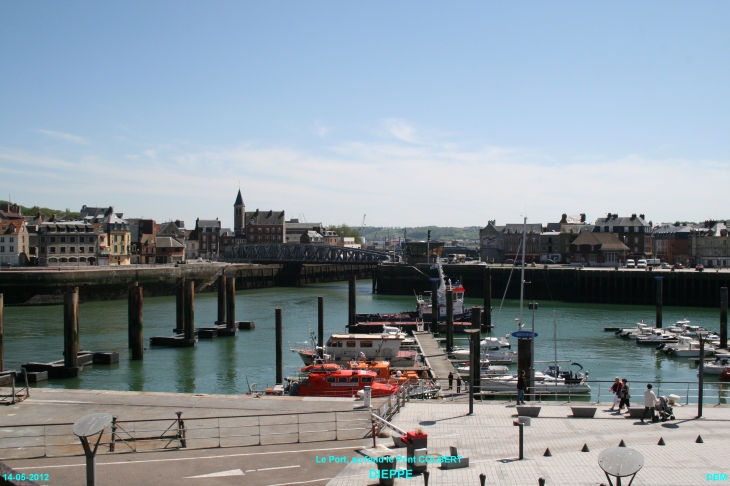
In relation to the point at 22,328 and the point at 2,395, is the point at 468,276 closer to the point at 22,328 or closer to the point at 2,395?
the point at 22,328

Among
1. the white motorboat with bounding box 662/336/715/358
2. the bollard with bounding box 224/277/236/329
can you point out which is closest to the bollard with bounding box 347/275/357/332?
the bollard with bounding box 224/277/236/329

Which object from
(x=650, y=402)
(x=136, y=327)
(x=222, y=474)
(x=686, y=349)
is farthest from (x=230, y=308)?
(x=222, y=474)

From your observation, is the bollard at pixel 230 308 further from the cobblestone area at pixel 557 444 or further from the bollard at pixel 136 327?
the cobblestone area at pixel 557 444

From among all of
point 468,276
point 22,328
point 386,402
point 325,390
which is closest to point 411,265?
point 468,276

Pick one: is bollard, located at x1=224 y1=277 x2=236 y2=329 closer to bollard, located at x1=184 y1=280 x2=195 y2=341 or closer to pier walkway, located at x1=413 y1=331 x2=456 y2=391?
bollard, located at x1=184 y1=280 x2=195 y2=341

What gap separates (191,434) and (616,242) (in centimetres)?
10899

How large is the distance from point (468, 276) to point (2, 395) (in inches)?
3013

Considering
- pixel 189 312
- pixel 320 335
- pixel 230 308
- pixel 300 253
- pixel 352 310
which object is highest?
pixel 300 253

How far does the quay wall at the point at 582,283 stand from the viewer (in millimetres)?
80000

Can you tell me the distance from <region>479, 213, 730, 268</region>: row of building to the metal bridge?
27752 mm

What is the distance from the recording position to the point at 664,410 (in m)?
20.1

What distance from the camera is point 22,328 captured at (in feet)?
191

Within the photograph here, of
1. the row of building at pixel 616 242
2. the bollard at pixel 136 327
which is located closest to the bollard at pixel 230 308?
the bollard at pixel 136 327

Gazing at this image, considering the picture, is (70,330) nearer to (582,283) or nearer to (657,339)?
(657,339)
